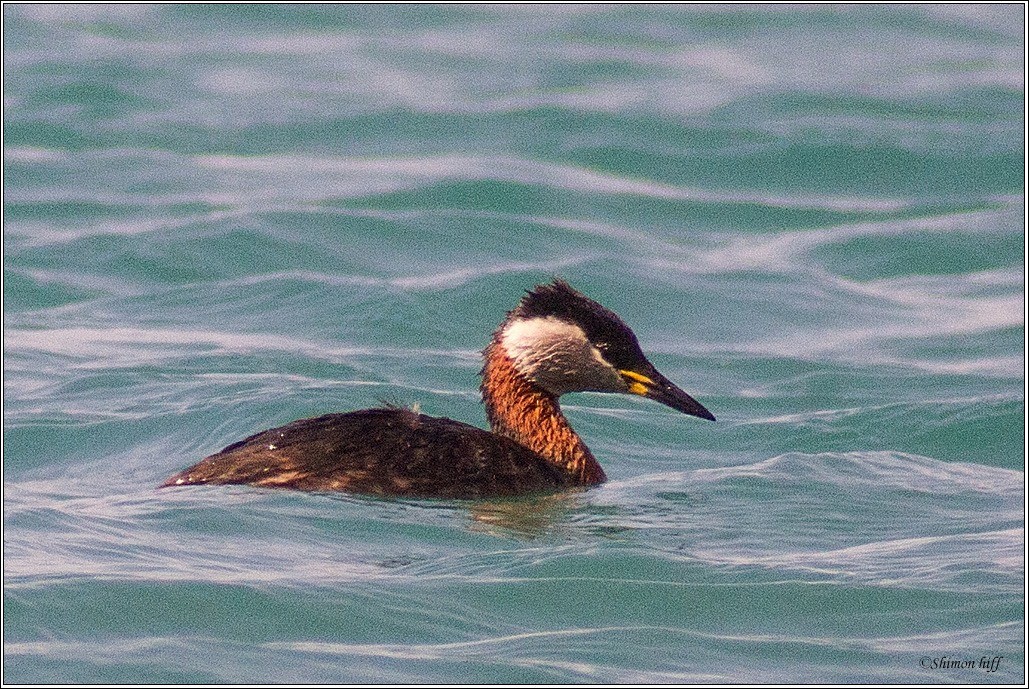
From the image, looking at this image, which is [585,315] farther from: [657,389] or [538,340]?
[657,389]

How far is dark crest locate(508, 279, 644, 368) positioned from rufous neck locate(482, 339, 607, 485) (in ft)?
1.00

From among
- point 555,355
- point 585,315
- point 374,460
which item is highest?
point 585,315

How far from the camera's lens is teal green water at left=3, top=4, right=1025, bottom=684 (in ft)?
27.3

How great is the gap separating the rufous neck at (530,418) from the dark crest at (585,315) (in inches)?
12.0

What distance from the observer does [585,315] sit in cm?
1059

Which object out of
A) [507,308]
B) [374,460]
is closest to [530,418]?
[374,460]

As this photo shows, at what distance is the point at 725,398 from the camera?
13570 millimetres

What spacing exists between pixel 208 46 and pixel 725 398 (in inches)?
469

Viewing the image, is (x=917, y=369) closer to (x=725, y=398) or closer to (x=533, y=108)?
(x=725, y=398)

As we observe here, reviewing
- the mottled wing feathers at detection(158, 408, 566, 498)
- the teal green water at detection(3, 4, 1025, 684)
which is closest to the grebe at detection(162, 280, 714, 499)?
the mottled wing feathers at detection(158, 408, 566, 498)

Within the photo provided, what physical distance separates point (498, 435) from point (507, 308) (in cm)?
513

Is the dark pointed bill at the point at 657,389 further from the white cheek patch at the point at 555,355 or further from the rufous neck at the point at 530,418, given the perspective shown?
the rufous neck at the point at 530,418

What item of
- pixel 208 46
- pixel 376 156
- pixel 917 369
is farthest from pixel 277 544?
pixel 208 46

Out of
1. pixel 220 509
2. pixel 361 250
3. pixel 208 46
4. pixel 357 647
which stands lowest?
pixel 357 647
